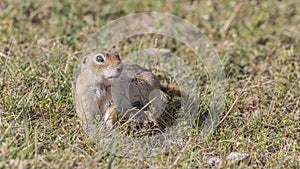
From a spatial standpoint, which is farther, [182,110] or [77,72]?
[77,72]

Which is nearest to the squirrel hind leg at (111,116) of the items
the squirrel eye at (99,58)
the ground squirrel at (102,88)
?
the ground squirrel at (102,88)

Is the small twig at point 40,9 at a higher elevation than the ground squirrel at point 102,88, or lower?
higher

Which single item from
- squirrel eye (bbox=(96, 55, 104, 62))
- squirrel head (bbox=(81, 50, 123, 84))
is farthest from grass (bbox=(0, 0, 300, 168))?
squirrel eye (bbox=(96, 55, 104, 62))

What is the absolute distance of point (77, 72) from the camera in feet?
15.0

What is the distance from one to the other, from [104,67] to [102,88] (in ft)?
0.57

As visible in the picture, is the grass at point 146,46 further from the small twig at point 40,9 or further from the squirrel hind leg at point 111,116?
the squirrel hind leg at point 111,116

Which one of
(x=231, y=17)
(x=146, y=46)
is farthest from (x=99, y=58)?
(x=231, y=17)

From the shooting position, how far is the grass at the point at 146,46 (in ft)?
11.9

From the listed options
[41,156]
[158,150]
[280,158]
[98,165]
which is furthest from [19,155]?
[280,158]

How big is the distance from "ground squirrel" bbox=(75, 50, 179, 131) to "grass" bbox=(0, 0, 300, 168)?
0.44ft

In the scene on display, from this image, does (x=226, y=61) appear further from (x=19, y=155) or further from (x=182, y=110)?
(x=19, y=155)

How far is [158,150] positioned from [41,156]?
0.79 metres

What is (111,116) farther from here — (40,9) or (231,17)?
(231,17)

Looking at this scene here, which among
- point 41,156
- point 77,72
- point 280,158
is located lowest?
point 280,158
